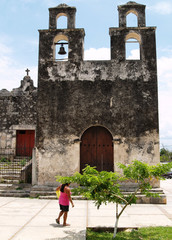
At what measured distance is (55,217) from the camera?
7.32m

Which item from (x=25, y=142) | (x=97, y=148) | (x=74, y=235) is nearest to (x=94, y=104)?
(x=97, y=148)

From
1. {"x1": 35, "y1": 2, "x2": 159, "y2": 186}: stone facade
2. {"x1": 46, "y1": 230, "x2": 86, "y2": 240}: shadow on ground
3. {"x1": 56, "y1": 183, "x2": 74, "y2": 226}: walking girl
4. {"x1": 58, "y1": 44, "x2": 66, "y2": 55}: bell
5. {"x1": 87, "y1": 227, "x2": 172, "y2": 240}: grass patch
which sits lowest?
{"x1": 87, "y1": 227, "x2": 172, "y2": 240}: grass patch

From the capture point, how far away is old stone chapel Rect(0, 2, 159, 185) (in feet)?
35.6

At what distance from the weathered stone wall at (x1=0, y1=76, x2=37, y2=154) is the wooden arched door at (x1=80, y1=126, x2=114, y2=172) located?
8092mm

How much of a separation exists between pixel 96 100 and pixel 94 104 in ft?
0.66

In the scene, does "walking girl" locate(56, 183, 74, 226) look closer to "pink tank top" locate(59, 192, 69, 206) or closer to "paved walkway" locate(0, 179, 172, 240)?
"pink tank top" locate(59, 192, 69, 206)

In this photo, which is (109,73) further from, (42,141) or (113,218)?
(113,218)

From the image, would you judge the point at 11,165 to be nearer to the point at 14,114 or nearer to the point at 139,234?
the point at 14,114

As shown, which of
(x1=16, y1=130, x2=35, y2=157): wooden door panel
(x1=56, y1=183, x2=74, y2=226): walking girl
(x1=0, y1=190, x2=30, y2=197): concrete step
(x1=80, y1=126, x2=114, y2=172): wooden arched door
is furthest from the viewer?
(x1=16, y1=130, x2=35, y2=157): wooden door panel

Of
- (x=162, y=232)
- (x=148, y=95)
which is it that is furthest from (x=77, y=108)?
(x=162, y=232)

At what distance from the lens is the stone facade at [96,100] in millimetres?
10844

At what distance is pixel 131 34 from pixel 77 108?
4244 mm

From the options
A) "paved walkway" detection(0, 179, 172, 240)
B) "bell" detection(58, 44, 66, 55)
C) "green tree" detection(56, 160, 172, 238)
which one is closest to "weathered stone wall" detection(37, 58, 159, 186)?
"bell" detection(58, 44, 66, 55)

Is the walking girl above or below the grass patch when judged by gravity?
above
